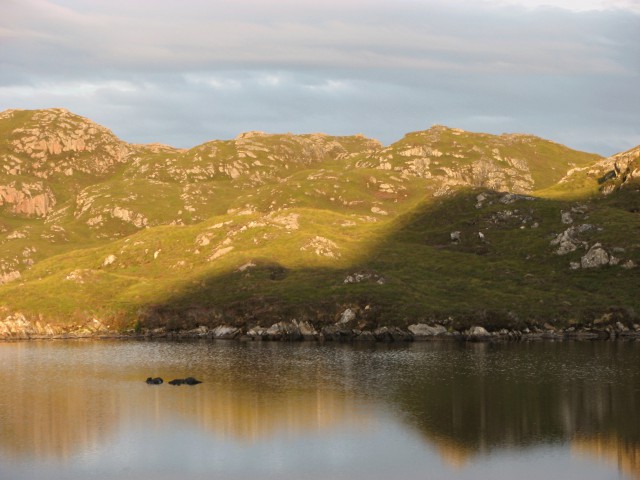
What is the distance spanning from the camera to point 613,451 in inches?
3310

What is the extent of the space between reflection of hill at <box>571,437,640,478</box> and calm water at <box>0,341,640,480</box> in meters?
0.24

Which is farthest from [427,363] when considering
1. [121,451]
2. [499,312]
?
[121,451]

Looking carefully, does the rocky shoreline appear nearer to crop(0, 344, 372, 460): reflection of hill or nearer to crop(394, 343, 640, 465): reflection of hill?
crop(394, 343, 640, 465): reflection of hill

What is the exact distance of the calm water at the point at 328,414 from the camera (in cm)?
7888

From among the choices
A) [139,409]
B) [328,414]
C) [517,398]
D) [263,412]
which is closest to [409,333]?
[517,398]

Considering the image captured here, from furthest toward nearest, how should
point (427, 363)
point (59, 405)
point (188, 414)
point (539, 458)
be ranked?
point (427, 363) < point (59, 405) < point (188, 414) < point (539, 458)

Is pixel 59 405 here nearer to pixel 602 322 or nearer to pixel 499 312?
pixel 499 312

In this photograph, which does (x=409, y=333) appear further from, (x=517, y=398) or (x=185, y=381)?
(x=517, y=398)

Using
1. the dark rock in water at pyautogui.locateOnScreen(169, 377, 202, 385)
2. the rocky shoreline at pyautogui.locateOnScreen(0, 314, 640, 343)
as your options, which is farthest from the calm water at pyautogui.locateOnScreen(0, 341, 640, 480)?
the rocky shoreline at pyautogui.locateOnScreen(0, 314, 640, 343)

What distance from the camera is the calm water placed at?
78.9 meters

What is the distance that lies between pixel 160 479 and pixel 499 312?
5162 inches

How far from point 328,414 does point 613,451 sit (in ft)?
122

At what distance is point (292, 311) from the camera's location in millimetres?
196250

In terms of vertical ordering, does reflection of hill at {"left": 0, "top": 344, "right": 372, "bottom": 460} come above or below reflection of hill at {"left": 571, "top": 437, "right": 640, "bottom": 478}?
above
